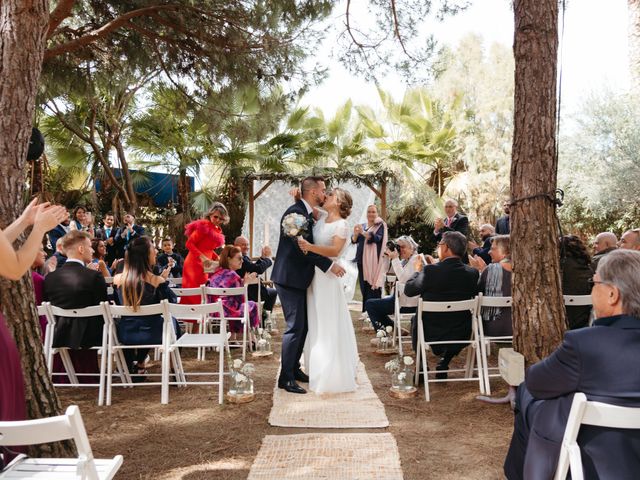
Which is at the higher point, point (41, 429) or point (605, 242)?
point (605, 242)

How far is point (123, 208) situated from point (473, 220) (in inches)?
456

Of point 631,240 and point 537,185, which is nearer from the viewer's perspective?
point 537,185

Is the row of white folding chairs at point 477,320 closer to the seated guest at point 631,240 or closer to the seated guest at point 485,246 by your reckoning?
the seated guest at point 631,240

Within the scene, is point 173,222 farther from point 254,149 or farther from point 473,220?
point 473,220

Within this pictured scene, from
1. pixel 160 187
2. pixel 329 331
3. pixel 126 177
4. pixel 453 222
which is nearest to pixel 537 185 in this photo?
pixel 329 331

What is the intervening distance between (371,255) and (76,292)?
4788 mm

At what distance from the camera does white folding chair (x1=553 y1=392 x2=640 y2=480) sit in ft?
6.44

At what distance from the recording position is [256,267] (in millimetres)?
7105

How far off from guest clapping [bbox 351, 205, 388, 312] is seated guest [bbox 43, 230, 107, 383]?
14.6 feet

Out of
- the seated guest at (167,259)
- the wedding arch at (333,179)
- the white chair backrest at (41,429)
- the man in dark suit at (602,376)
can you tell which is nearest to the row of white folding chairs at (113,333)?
the white chair backrest at (41,429)

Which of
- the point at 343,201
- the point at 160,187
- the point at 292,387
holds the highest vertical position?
the point at 160,187

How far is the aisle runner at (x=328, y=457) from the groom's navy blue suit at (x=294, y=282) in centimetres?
114

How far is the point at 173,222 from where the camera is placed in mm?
15266

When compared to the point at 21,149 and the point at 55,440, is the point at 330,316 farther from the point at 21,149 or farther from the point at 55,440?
the point at 55,440
